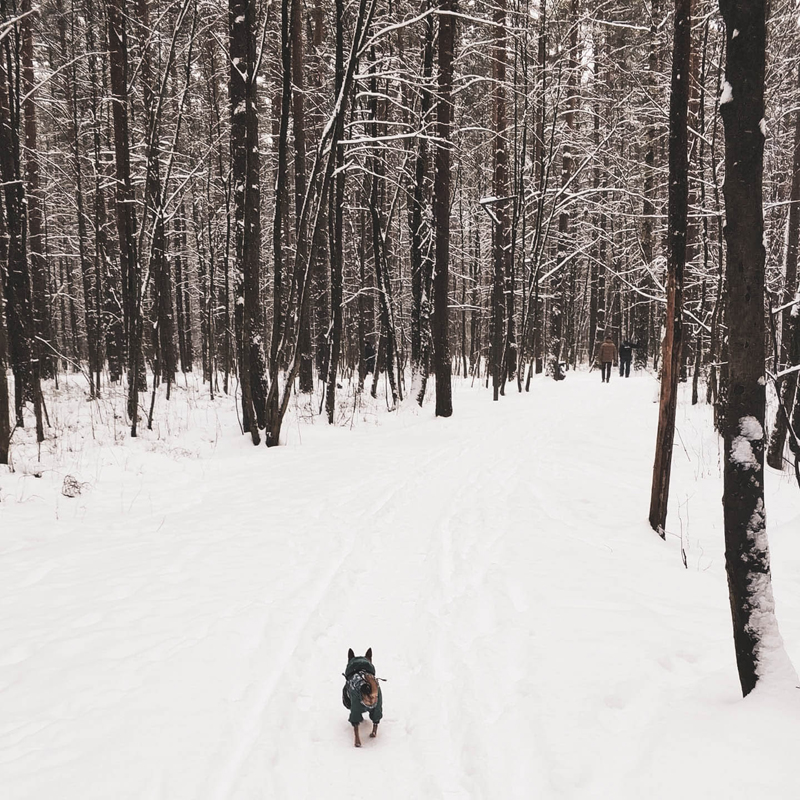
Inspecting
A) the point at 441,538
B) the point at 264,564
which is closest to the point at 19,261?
the point at 264,564

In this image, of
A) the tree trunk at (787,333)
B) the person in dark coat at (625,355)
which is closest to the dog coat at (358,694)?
the tree trunk at (787,333)

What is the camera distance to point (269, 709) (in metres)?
2.74

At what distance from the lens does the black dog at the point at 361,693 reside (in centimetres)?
237

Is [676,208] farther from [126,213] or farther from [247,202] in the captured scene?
[126,213]

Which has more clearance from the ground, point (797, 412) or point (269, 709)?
point (797, 412)

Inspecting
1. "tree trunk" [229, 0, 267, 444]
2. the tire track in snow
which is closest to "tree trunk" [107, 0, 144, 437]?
"tree trunk" [229, 0, 267, 444]

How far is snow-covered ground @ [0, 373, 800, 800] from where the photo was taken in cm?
230

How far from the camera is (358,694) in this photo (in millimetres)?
2373

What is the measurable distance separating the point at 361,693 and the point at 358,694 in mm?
15

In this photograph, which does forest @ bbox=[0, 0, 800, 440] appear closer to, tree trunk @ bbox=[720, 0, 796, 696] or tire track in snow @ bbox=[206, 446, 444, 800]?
tree trunk @ bbox=[720, 0, 796, 696]

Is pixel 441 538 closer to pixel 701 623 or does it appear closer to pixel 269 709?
pixel 701 623

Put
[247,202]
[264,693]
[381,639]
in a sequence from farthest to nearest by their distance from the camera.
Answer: [247,202] < [381,639] < [264,693]

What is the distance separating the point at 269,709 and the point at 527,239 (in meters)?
25.2

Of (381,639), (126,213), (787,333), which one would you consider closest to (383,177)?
(126,213)
